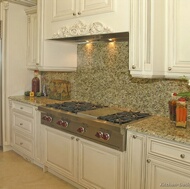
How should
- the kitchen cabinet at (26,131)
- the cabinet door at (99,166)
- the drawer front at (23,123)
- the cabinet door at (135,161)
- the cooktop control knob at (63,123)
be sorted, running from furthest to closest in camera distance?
the drawer front at (23,123), the kitchen cabinet at (26,131), the cooktop control knob at (63,123), the cabinet door at (99,166), the cabinet door at (135,161)

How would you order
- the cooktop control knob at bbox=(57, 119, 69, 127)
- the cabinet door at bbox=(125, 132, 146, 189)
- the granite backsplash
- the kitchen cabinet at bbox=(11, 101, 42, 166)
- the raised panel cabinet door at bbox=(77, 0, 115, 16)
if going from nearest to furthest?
the cabinet door at bbox=(125, 132, 146, 189)
the raised panel cabinet door at bbox=(77, 0, 115, 16)
the granite backsplash
the cooktop control knob at bbox=(57, 119, 69, 127)
the kitchen cabinet at bbox=(11, 101, 42, 166)

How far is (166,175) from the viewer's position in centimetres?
172

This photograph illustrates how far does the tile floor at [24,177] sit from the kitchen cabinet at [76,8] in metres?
1.93

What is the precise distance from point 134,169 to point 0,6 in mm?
3060

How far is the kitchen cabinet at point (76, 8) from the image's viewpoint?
7.29 feet

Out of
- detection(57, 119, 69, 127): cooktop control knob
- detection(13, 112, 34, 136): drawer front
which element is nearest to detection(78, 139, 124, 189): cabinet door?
detection(57, 119, 69, 127): cooktop control knob

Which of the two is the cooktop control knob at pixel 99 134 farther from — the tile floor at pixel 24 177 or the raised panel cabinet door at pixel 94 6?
the raised panel cabinet door at pixel 94 6

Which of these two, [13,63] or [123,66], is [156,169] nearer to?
[123,66]

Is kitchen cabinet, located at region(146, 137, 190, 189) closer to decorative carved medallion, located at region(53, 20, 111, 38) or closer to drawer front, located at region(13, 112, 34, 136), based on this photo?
decorative carved medallion, located at region(53, 20, 111, 38)

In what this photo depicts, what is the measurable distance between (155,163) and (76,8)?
1.80 meters

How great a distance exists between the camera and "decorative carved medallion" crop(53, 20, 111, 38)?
2.25 m

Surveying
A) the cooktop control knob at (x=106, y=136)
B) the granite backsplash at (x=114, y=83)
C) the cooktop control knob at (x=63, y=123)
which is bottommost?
the cooktop control knob at (x=106, y=136)

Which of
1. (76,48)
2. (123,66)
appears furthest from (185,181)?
(76,48)

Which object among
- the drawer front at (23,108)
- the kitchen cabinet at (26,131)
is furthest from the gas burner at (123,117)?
the drawer front at (23,108)
